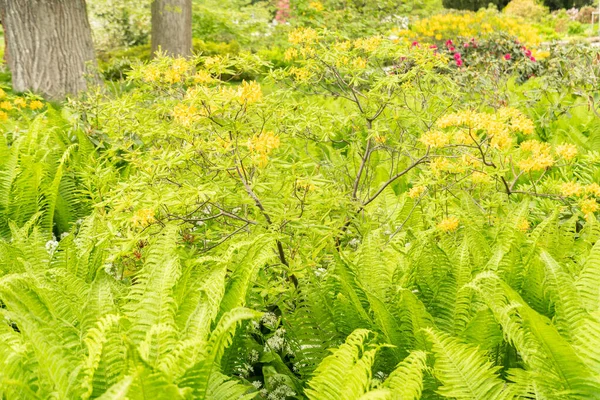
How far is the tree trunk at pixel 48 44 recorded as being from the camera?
6.27 meters

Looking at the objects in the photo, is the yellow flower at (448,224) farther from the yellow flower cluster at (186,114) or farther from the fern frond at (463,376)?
the yellow flower cluster at (186,114)

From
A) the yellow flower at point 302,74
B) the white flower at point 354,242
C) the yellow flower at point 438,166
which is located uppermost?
the yellow flower at point 302,74

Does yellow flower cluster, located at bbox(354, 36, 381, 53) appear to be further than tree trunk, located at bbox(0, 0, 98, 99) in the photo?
No

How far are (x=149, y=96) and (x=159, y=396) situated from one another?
6.37 feet

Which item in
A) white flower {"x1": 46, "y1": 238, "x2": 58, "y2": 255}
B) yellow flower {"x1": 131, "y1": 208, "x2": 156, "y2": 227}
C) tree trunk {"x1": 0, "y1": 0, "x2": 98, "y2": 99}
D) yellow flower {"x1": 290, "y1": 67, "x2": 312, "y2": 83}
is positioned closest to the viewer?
yellow flower {"x1": 131, "y1": 208, "x2": 156, "y2": 227}

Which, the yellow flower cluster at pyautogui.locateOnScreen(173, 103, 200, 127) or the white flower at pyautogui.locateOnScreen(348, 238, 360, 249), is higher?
the yellow flower cluster at pyautogui.locateOnScreen(173, 103, 200, 127)

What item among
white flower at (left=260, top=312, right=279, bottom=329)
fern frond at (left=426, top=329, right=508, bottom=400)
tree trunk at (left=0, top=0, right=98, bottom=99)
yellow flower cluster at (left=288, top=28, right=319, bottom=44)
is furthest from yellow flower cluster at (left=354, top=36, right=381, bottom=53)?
tree trunk at (left=0, top=0, right=98, bottom=99)

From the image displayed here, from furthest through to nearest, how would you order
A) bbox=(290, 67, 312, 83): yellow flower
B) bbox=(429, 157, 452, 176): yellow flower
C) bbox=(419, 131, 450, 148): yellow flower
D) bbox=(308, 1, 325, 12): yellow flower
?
bbox=(308, 1, 325, 12): yellow flower → bbox=(290, 67, 312, 83): yellow flower → bbox=(429, 157, 452, 176): yellow flower → bbox=(419, 131, 450, 148): yellow flower

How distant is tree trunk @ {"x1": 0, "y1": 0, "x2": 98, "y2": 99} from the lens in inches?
247

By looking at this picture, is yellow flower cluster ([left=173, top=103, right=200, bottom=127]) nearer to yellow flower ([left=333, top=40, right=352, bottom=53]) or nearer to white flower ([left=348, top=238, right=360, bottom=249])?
yellow flower ([left=333, top=40, right=352, bottom=53])

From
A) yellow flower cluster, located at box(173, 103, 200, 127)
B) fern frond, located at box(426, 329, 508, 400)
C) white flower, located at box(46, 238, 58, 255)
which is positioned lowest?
white flower, located at box(46, 238, 58, 255)

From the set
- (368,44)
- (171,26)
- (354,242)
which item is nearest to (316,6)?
(171,26)

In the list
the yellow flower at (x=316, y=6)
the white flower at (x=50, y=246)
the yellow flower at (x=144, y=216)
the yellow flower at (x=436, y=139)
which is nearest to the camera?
the yellow flower at (x=144, y=216)

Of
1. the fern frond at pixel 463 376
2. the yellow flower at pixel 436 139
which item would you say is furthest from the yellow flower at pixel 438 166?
the fern frond at pixel 463 376
